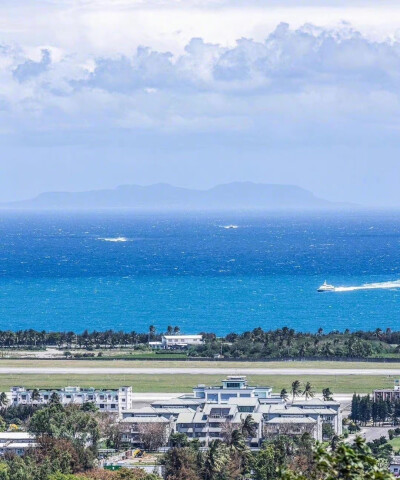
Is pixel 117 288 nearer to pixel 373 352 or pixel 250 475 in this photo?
pixel 373 352

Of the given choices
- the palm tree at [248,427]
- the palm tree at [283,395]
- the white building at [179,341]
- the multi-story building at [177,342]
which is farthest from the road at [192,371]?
the palm tree at [248,427]

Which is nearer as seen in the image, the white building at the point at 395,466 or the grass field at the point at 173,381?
the white building at the point at 395,466

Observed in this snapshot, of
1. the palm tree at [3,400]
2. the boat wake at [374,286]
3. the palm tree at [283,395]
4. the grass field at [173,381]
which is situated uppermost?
the boat wake at [374,286]

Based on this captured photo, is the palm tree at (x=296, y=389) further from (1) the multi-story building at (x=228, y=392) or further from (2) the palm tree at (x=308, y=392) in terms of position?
(1) the multi-story building at (x=228, y=392)

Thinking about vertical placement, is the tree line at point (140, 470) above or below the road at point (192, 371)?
below

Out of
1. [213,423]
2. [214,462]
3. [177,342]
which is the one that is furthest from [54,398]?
[177,342]

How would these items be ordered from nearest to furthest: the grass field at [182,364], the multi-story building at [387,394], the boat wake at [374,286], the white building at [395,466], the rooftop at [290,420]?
the white building at [395,466]
the rooftop at [290,420]
the multi-story building at [387,394]
the grass field at [182,364]
the boat wake at [374,286]

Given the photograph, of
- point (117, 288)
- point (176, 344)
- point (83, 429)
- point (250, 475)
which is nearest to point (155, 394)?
point (83, 429)
